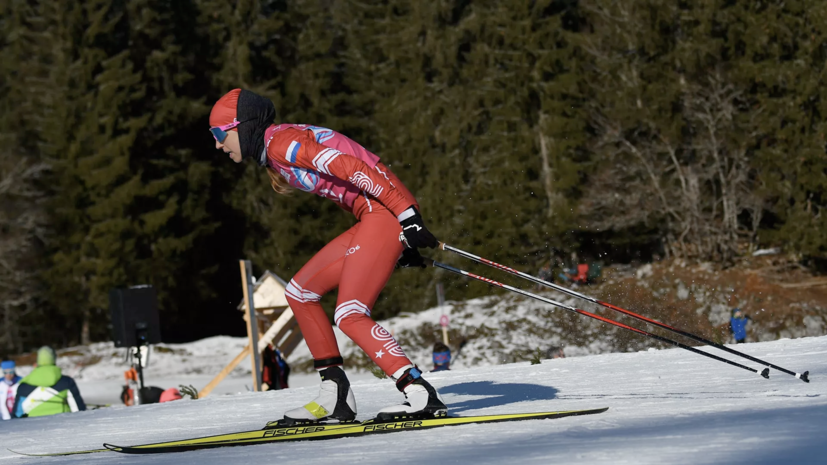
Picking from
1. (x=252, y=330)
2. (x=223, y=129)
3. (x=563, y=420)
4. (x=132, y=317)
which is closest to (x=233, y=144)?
(x=223, y=129)

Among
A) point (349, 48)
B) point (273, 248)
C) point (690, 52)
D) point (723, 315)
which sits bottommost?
point (723, 315)

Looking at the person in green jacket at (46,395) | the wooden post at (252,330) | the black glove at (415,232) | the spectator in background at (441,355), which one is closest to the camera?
the black glove at (415,232)

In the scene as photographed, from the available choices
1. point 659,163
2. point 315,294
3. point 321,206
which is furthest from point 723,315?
point 315,294

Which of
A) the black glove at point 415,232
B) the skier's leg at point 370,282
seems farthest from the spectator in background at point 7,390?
the black glove at point 415,232

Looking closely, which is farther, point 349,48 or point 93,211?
point 349,48

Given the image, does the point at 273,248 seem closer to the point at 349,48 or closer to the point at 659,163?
the point at 349,48

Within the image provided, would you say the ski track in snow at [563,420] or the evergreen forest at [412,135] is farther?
the evergreen forest at [412,135]

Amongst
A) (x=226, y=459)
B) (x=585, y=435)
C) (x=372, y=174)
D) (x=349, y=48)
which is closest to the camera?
(x=585, y=435)

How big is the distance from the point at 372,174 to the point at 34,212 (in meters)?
28.0

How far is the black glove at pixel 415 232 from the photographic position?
145 inches

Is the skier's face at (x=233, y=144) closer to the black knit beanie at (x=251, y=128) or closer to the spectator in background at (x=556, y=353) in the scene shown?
the black knit beanie at (x=251, y=128)

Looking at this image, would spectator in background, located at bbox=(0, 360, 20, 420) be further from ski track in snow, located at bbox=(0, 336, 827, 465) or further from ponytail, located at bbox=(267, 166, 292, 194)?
ponytail, located at bbox=(267, 166, 292, 194)

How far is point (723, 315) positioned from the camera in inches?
794

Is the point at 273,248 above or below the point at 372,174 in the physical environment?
above
